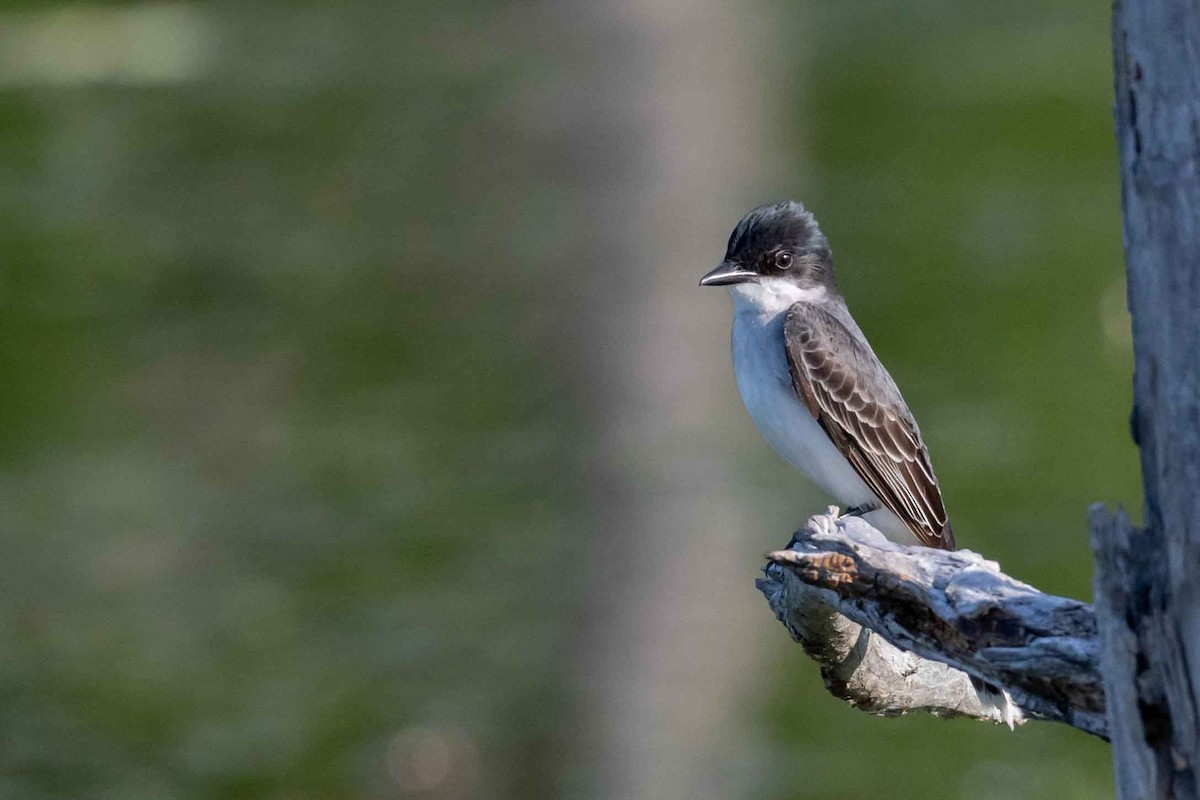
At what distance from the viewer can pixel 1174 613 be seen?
11.7 feet

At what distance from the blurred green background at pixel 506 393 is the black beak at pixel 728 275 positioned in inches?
257

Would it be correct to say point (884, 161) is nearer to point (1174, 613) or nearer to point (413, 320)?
point (413, 320)

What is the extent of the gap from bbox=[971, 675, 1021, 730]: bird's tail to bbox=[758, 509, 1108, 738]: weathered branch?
5cm

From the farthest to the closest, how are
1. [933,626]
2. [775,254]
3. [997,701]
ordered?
[775,254] < [997,701] < [933,626]

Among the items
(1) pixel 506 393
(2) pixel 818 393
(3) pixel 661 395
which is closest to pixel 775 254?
(2) pixel 818 393

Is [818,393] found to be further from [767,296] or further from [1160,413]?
[1160,413]

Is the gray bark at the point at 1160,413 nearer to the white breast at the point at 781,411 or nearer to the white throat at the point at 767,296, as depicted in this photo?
the white breast at the point at 781,411

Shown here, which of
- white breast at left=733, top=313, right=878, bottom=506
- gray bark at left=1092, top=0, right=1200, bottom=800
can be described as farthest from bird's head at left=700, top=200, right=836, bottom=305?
gray bark at left=1092, top=0, right=1200, bottom=800

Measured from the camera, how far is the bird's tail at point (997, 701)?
4.83 metres

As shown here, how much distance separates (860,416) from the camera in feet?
23.1

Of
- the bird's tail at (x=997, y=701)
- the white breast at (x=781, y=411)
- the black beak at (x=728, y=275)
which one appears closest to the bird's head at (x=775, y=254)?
the black beak at (x=728, y=275)

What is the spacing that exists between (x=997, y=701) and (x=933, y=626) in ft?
1.65

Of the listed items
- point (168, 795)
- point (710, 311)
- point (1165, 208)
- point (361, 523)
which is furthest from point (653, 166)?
point (1165, 208)

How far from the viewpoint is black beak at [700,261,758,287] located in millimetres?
7012
